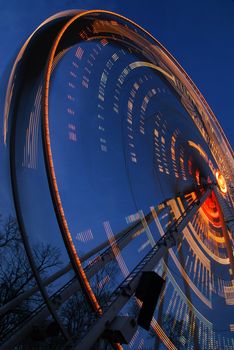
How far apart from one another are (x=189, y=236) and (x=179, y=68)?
5.93 meters

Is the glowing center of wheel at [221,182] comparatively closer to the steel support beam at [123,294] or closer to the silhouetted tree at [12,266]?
the steel support beam at [123,294]

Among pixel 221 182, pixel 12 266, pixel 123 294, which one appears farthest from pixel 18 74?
pixel 221 182

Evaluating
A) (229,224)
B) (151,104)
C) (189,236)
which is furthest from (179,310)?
(151,104)

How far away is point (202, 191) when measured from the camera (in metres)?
12.7

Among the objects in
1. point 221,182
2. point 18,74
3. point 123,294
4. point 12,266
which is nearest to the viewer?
point 123,294

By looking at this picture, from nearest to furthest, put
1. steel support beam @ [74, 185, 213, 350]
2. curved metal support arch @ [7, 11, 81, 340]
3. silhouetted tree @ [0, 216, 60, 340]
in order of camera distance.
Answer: steel support beam @ [74, 185, 213, 350]
curved metal support arch @ [7, 11, 81, 340]
silhouetted tree @ [0, 216, 60, 340]

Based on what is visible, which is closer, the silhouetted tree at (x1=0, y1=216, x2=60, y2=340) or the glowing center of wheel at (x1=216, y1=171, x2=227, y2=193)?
the silhouetted tree at (x1=0, y1=216, x2=60, y2=340)

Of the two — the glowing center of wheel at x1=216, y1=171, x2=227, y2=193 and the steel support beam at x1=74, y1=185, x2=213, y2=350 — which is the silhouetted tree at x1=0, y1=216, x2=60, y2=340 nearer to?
the steel support beam at x1=74, y1=185, x2=213, y2=350

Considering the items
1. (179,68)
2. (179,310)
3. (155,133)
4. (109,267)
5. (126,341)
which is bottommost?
(179,310)

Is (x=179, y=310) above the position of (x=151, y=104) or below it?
below

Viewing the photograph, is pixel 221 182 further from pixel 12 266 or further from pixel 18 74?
pixel 18 74

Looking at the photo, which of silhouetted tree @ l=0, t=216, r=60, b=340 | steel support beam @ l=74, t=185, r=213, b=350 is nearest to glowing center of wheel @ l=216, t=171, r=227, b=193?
steel support beam @ l=74, t=185, r=213, b=350

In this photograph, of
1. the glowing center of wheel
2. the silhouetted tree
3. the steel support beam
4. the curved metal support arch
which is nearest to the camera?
the steel support beam

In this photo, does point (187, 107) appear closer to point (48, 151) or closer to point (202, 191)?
point (202, 191)
